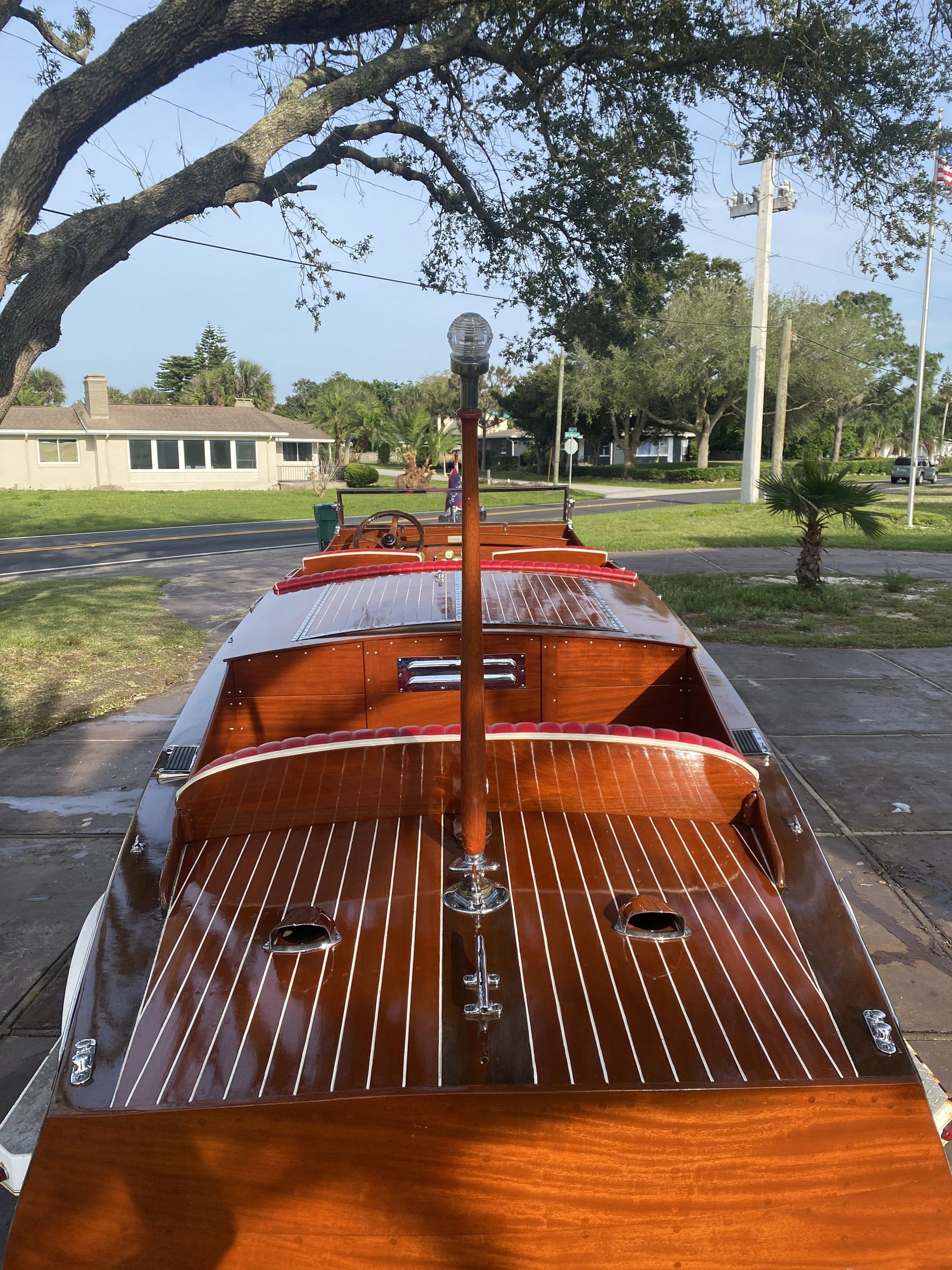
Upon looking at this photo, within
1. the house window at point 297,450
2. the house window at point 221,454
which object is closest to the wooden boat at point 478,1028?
the house window at point 221,454

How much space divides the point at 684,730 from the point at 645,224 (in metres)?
8.14

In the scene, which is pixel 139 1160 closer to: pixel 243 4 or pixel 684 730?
pixel 684 730

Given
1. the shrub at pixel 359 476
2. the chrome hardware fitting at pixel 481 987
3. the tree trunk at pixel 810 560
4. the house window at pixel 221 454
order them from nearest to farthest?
the chrome hardware fitting at pixel 481 987
the tree trunk at pixel 810 560
the shrub at pixel 359 476
the house window at pixel 221 454

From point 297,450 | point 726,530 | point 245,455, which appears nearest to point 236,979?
point 726,530

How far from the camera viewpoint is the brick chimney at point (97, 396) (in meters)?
37.7

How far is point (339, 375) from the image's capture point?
8806cm

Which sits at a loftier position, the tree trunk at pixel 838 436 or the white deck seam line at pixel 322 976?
the tree trunk at pixel 838 436

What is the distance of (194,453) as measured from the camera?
39.6 metres

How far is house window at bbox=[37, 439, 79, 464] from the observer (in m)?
37.2

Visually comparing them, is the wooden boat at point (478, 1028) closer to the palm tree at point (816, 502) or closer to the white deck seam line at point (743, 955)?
the white deck seam line at point (743, 955)

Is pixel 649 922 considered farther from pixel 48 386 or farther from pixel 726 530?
pixel 48 386

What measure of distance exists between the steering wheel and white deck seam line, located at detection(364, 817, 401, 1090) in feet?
11.7

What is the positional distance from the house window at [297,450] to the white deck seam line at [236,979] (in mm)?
44162

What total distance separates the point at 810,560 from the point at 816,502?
759 millimetres
